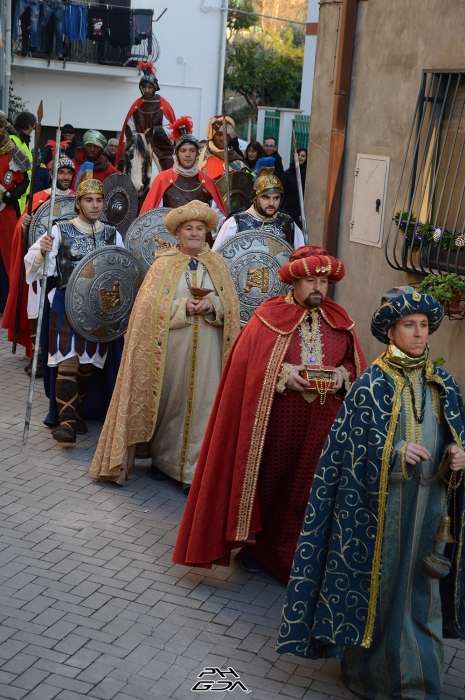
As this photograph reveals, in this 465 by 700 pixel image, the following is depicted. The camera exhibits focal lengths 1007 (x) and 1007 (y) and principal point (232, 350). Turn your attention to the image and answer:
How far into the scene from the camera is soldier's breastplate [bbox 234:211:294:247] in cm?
789

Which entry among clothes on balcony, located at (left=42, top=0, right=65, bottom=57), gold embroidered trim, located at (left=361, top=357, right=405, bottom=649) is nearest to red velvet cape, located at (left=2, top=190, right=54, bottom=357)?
gold embroidered trim, located at (left=361, top=357, right=405, bottom=649)

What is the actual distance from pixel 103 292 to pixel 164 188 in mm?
2190

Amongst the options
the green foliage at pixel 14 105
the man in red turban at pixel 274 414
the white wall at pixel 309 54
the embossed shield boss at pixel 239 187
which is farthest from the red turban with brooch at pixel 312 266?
the white wall at pixel 309 54

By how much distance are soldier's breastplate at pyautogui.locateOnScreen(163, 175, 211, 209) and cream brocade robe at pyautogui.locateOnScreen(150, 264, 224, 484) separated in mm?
2656

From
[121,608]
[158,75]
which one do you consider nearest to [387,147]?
[121,608]

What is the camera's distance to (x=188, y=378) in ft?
22.5

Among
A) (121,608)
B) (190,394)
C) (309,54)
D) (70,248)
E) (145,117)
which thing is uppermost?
(309,54)

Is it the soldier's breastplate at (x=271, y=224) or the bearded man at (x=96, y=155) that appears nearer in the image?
the soldier's breastplate at (x=271, y=224)

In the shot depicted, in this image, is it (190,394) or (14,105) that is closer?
(190,394)

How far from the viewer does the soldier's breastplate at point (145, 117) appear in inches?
519

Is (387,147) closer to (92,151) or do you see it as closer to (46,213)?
(46,213)

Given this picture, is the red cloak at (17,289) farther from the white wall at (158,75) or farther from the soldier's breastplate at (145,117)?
the white wall at (158,75)

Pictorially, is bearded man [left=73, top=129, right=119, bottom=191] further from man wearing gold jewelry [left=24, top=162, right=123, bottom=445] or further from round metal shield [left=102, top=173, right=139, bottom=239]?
man wearing gold jewelry [left=24, top=162, right=123, bottom=445]

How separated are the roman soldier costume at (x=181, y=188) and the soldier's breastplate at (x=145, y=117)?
3.86 metres
